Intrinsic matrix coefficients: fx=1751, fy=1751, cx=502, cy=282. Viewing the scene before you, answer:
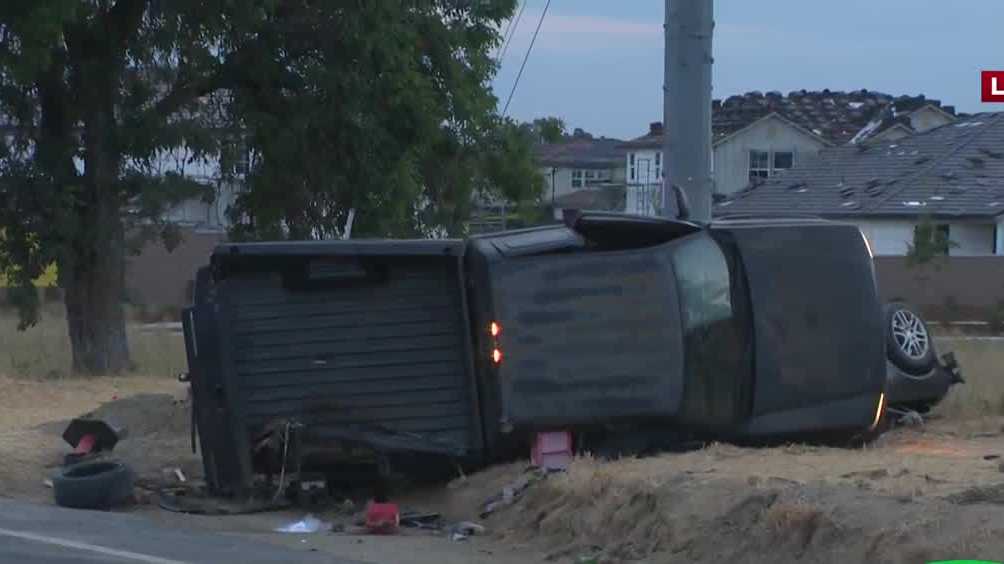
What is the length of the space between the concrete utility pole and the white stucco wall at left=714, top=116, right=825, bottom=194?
51.5m

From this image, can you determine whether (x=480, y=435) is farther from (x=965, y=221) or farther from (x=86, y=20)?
(x=965, y=221)

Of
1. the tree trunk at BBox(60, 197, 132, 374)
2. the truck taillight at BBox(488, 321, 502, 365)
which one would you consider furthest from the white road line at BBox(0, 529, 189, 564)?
the tree trunk at BBox(60, 197, 132, 374)

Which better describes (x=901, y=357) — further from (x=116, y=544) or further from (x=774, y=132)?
(x=774, y=132)

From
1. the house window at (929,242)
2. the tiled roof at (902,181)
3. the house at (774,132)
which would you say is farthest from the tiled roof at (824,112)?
the house window at (929,242)

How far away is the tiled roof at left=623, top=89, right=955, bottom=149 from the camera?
69688mm

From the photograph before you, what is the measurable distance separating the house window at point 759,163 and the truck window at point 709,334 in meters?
56.7

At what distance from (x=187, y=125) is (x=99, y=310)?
3.01 metres

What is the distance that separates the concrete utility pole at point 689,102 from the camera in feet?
53.7

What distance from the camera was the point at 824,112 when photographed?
7525 cm

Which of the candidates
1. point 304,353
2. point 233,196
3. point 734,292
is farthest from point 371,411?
point 233,196

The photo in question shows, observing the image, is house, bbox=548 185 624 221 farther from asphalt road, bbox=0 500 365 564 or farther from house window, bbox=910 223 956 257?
asphalt road, bbox=0 500 365 564

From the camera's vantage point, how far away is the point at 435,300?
1231cm

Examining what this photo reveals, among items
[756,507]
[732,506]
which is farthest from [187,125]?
[756,507]

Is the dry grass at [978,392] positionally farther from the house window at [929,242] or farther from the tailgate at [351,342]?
the house window at [929,242]
